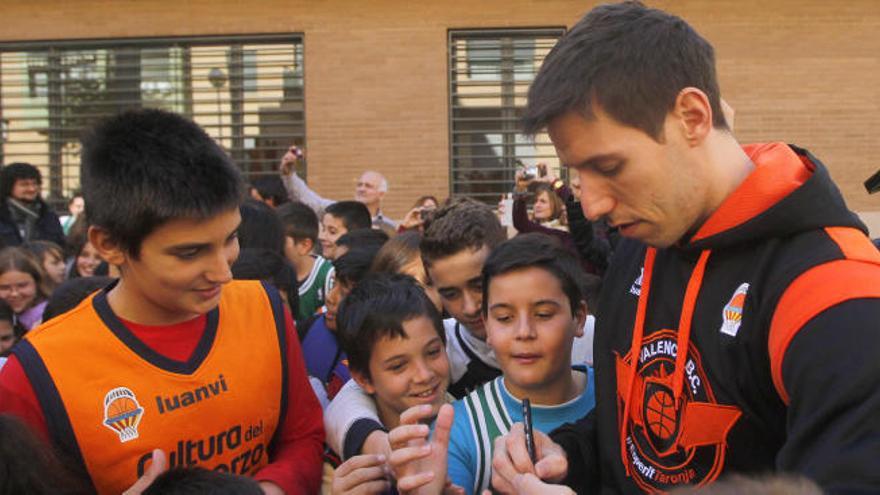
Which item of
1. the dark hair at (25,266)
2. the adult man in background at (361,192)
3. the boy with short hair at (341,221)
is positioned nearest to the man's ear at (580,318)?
the dark hair at (25,266)

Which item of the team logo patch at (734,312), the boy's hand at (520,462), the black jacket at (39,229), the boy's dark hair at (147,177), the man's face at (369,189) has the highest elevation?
the man's face at (369,189)

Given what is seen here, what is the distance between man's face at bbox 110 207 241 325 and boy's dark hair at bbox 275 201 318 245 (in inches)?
146

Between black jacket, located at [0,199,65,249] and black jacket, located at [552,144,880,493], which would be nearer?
black jacket, located at [552,144,880,493]

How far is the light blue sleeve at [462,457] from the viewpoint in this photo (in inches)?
96.3

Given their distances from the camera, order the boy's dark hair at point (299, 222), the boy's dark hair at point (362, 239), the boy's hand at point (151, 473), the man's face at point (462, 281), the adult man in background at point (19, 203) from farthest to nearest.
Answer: the adult man in background at point (19, 203), the boy's dark hair at point (299, 222), the boy's dark hair at point (362, 239), the man's face at point (462, 281), the boy's hand at point (151, 473)

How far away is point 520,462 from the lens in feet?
6.29

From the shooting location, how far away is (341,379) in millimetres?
3555

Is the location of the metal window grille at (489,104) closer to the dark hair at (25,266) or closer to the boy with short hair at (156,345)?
the dark hair at (25,266)

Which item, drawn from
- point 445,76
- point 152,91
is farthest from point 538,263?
point 152,91

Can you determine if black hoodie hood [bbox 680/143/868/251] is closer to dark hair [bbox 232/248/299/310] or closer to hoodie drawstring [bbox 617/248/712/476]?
hoodie drawstring [bbox 617/248/712/476]

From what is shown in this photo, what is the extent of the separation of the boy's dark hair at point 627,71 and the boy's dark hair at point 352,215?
205 inches

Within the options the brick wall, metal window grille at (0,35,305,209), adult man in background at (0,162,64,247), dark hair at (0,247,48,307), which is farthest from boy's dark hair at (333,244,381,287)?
metal window grille at (0,35,305,209)

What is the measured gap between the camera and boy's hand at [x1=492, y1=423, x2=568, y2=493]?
189 centimetres

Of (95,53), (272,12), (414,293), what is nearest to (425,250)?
(414,293)
